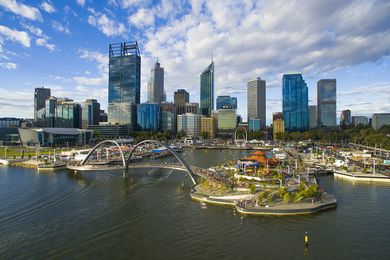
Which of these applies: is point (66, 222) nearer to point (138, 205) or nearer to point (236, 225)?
point (138, 205)

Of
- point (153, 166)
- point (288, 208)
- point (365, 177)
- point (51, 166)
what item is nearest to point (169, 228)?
point (288, 208)

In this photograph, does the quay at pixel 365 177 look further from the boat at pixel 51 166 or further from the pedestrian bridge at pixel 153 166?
the boat at pixel 51 166

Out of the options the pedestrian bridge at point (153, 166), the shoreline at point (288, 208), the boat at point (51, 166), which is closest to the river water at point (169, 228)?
the shoreline at point (288, 208)

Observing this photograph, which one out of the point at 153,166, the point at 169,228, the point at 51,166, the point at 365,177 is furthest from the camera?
the point at 51,166

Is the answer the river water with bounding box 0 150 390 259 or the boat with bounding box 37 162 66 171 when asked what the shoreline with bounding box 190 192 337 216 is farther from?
the boat with bounding box 37 162 66 171

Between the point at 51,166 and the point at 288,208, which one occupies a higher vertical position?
the point at 51,166

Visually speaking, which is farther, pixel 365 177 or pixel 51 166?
pixel 51 166

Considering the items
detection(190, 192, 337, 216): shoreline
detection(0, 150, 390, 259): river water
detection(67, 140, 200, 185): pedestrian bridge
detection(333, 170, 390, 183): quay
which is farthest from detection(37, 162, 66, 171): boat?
detection(333, 170, 390, 183): quay

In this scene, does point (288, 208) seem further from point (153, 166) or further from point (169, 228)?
point (153, 166)
